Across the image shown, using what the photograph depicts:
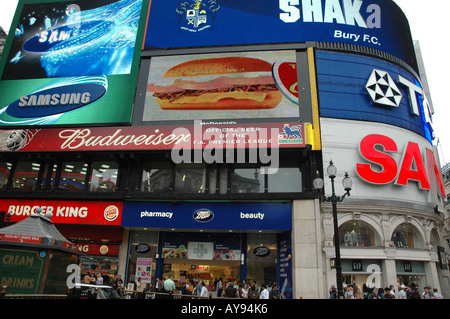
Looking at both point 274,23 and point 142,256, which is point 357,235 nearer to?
point 142,256

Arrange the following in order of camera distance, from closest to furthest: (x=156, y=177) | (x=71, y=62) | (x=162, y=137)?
(x=162, y=137)
(x=156, y=177)
(x=71, y=62)

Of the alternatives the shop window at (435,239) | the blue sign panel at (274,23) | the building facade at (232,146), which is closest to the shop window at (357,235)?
the building facade at (232,146)

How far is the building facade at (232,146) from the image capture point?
67.8ft

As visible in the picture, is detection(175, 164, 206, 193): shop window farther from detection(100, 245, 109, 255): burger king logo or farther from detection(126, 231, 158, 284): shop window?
detection(100, 245, 109, 255): burger king logo

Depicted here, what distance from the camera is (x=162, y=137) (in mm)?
20953

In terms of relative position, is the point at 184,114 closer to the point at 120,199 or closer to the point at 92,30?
the point at 120,199

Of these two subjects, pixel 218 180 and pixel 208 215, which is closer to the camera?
pixel 208 215

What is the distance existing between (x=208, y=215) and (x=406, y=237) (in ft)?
47.0

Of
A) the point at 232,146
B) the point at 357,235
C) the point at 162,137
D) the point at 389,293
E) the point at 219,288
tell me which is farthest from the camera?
the point at 357,235

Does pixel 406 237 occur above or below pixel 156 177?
below

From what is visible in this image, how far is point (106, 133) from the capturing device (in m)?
21.6

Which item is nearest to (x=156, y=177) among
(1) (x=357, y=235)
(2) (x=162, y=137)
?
(2) (x=162, y=137)

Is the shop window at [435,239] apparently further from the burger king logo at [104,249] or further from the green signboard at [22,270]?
the green signboard at [22,270]

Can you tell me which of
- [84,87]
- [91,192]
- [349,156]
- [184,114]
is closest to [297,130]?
[349,156]
